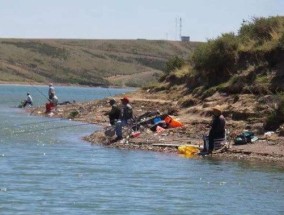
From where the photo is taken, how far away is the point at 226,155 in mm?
26188

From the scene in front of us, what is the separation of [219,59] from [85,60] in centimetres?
12606

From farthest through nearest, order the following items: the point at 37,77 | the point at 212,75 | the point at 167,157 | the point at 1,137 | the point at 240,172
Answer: the point at 37,77 < the point at 212,75 < the point at 1,137 < the point at 167,157 < the point at 240,172

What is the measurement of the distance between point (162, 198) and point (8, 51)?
485ft

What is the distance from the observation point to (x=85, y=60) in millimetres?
163625

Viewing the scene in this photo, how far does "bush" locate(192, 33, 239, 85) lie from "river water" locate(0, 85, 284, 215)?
33.4 ft

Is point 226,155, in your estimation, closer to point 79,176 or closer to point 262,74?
point 79,176

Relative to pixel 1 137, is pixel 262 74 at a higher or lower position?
higher

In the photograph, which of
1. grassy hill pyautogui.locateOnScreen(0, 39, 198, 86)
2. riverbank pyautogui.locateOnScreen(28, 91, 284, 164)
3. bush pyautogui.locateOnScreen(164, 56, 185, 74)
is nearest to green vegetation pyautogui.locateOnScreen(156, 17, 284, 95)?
riverbank pyautogui.locateOnScreen(28, 91, 284, 164)

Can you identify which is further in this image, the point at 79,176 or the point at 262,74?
the point at 262,74

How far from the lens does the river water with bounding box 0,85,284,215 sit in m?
17.4

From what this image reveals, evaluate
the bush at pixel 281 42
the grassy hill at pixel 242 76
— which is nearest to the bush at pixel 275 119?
the grassy hill at pixel 242 76

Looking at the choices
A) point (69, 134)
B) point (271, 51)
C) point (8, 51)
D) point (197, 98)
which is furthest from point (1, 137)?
point (8, 51)

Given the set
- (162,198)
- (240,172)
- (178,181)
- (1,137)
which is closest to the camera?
(162,198)

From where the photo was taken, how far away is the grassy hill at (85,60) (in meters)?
149
